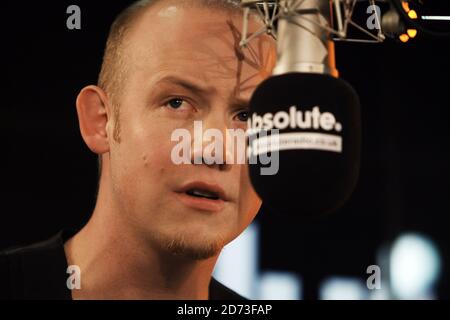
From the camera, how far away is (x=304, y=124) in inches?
46.8

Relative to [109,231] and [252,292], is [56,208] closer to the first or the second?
[109,231]

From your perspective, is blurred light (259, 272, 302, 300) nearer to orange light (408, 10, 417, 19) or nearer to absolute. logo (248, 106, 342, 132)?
orange light (408, 10, 417, 19)

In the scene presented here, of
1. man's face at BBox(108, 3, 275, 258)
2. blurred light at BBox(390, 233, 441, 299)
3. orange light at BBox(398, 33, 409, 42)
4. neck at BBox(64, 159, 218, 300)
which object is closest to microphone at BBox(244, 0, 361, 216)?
orange light at BBox(398, 33, 409, 42)

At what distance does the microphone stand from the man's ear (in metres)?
0.51

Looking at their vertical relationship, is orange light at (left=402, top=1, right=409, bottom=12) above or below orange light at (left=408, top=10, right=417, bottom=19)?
above

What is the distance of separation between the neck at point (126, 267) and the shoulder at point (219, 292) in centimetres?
11

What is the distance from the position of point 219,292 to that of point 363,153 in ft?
4.31

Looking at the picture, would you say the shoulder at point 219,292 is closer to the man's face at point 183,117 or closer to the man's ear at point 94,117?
the man's face at point 183,117

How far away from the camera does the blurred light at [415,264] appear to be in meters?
2.97

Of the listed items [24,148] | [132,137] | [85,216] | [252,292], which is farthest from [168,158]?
[252,292]

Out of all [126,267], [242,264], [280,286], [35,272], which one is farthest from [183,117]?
[280,286]

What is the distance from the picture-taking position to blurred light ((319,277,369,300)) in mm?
2580

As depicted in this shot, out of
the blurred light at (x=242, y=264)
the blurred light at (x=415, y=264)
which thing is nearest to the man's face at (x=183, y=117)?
the blurred light at (x=242, y=264)
